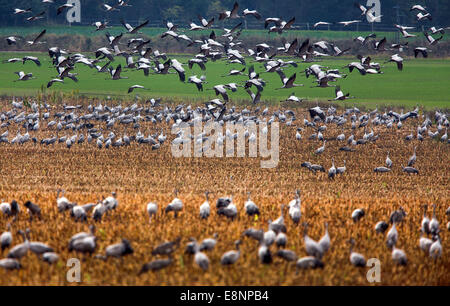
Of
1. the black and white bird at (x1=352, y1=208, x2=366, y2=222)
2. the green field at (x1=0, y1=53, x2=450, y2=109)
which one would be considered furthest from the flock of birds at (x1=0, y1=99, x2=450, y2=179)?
the black and white bird at (x1=352, y1=208, x2=366, y2=222)

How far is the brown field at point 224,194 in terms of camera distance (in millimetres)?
11664

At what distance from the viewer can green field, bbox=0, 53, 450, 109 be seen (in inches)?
2322

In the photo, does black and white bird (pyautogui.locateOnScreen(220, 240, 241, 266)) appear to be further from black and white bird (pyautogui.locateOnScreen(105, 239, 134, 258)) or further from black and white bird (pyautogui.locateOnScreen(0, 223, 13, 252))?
black and white bird (pyautogui.locateOnScreen(0, 223, 13, 252))

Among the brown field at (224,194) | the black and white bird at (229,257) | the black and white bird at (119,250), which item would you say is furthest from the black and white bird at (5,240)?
the black and white bird at (229,257)

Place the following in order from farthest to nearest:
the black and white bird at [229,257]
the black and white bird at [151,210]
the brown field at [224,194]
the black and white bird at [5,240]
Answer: the black and white bird at [151,210] → the black and white bird at [5,240] → the black and white bird at [229,257] → the brown field at [224,194]

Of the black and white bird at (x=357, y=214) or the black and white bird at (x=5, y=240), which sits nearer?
the black and white bird at (x=5, y=240)

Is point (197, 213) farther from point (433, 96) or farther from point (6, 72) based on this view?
point (6, 72)

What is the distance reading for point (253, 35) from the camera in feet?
297

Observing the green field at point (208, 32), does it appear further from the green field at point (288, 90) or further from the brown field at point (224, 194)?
the brown field at point (224, 194)

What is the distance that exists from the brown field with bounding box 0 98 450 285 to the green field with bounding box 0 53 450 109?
22.2 metres

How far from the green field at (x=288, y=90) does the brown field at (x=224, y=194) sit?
73.0ft

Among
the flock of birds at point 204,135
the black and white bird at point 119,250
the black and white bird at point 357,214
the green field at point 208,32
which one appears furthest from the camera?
the green field at point 208,32
